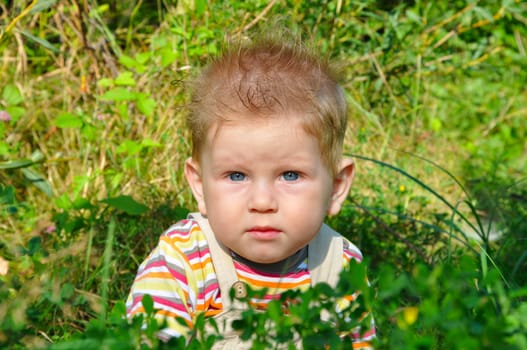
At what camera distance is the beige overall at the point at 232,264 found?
2.17 meters

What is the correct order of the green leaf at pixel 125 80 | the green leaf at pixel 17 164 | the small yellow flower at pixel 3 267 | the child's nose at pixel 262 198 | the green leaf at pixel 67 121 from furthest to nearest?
the green leaf at pixel 125 80
the green leaf at pixel 67 121
the green leaf at pixel 17 164
the small yellow flower at pixel 3 267
the child's nose at pixel 262 198

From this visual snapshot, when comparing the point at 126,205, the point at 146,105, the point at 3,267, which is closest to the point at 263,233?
the point at 126,205

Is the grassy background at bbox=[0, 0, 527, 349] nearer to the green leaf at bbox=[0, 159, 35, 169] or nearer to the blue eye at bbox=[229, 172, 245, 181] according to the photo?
the green leaf at bbox=[0, 159, 35, 169]

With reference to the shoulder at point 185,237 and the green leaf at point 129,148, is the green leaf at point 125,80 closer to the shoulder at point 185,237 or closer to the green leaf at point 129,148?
the green leaf at point 129,148

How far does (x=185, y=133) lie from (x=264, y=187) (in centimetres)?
146

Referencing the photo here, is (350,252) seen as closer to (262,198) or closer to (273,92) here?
(262,198)

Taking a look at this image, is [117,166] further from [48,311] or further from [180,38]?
[48,311]

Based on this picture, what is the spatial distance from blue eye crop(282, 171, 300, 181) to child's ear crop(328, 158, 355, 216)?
0.22 m

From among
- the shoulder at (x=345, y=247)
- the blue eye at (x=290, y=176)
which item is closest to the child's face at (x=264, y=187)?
the blue eye at (x=290, y=176)

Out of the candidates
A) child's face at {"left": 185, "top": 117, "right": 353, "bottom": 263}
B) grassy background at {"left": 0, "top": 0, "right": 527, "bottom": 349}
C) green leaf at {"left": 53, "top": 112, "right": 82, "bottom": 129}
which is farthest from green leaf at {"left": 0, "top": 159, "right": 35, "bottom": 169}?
child's face at {"left": 185, "top": 117, "right": 353, "bottom": 263}

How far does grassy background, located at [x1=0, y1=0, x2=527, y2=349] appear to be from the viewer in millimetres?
2762

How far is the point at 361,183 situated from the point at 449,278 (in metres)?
2.50

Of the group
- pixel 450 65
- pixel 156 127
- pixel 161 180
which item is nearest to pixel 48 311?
pixel 161 180

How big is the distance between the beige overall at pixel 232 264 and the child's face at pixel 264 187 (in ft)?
0.29
